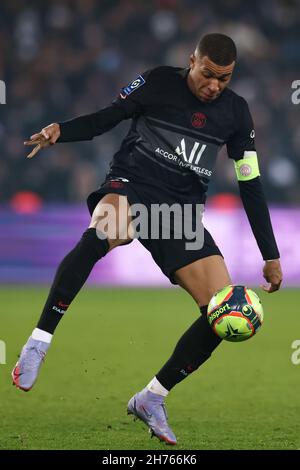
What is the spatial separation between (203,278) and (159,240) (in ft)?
1.07

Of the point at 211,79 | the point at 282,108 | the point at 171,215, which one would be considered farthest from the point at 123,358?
the point at 282,108

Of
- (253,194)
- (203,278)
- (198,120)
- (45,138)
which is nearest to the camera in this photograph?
(45,138)

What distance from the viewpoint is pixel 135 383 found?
7.38 meters

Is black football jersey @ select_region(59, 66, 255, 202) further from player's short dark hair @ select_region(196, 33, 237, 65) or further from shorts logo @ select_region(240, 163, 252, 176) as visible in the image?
player's short dark hair @ select_region(196, 33, 237, 65)

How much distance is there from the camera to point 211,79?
562cm

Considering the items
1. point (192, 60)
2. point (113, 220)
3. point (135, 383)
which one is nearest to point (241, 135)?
point (192, 60)

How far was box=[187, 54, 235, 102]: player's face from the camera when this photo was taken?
5578 mm

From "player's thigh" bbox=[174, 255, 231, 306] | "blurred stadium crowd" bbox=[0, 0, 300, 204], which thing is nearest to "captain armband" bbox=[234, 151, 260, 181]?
"player's thigh" bbox=[174, 255, 231, 306]

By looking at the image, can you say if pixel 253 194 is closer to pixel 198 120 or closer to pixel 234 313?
pixel 198 120

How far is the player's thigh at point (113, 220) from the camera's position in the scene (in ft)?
18.2
